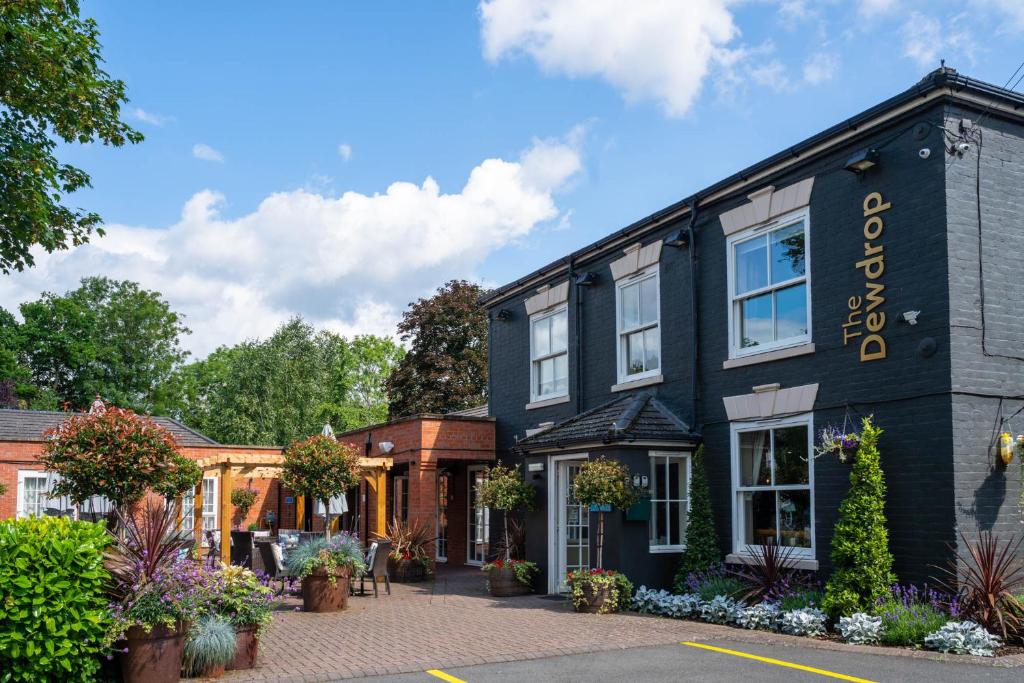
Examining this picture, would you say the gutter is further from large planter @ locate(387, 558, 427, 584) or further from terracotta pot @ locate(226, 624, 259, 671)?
terracotta pot @ locate(226, 624, 259, 671)

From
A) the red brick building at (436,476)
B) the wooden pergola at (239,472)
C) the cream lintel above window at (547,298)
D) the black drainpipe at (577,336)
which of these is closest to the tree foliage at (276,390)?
the red brick building at (436,476)

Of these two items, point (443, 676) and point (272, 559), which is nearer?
point (443, 676)

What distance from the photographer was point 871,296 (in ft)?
36.2

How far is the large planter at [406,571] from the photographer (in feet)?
59.2

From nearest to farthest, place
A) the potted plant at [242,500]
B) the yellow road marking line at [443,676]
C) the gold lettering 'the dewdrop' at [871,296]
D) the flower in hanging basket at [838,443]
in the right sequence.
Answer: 1. the yellow road marking line at [443,676]
2. the flower in hanging basket at [838,443]
3. the gold lettering 'the dewdrop' at [871,296]
4. the potted plant at [242,500]

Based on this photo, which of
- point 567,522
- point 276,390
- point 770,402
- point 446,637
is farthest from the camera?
point 276,390

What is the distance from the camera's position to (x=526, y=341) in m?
19.4

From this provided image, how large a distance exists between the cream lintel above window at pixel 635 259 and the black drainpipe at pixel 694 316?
37.6 inches

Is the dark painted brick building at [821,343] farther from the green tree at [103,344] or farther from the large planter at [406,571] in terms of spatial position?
the green tree at [103,344]

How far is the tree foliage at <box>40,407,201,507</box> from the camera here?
41.7ft

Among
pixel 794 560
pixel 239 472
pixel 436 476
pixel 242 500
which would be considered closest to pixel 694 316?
pixel 794 560

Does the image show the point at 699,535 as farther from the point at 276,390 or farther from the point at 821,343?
the point at 276,390

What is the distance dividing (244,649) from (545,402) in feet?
33.6

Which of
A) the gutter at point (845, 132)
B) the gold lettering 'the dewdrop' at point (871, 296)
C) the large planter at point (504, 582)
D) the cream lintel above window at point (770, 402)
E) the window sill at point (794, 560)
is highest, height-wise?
the gutter at point (845, 132)
